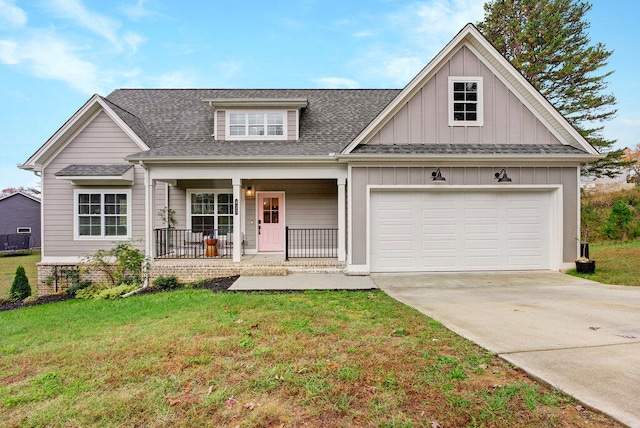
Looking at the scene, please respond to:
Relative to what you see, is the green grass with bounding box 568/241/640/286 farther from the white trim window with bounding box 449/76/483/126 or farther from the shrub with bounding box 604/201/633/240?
the white trim window with bounding box 449/76/483/126

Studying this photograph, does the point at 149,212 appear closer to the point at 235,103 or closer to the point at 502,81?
the point at 235,103

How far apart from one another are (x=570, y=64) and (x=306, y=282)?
66.8 ft

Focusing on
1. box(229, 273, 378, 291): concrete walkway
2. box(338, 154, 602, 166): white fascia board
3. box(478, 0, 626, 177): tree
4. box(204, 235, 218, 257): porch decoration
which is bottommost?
box(229, 273, 378, 291): concrete walkway

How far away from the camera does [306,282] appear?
8023mm

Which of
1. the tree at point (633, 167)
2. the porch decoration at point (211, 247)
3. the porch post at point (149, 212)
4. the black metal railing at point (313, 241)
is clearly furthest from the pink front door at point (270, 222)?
the tree at point (633, 167)

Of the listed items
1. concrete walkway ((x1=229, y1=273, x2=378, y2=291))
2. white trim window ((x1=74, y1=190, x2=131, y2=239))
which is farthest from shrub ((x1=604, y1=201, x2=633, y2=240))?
white trim window ((x1=74, y1=190, x2=131, y2=239))

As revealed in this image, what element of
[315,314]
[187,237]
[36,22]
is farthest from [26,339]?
[36,22]

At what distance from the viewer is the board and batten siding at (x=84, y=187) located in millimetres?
10188

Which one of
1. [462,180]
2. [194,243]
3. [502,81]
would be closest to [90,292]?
[194,243]

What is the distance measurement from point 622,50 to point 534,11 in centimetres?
518

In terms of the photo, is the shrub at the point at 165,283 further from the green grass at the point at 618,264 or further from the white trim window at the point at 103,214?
the green grass at the point at 618,264

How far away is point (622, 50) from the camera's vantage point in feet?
57.8

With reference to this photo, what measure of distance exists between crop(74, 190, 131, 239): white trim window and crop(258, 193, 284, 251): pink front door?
424 centimetres

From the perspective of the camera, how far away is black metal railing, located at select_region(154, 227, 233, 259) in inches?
408
